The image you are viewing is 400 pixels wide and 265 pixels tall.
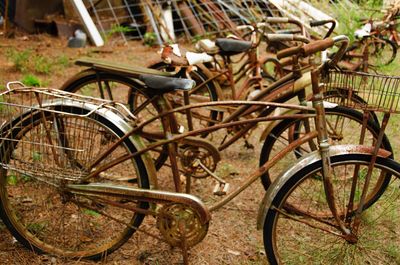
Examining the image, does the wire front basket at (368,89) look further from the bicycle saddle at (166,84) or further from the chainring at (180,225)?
the chainring at (180,225)

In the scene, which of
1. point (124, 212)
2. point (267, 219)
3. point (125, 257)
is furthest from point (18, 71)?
point (267, 219)

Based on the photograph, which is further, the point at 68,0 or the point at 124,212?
the point at 68,0

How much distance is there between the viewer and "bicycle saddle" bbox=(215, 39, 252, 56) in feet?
12.8

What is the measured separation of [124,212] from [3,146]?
1.14 metres

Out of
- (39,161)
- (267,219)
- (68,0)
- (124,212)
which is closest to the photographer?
(267,219)

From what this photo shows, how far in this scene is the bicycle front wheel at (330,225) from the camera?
2.49 meters

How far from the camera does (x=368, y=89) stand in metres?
2.26

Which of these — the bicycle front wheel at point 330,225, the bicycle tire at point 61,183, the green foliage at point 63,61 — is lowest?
the bicycle tire at point 61,183

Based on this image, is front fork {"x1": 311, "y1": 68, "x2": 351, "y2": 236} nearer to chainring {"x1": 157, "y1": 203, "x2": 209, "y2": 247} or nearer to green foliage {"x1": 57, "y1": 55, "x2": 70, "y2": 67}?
chainring {"x1": 157, "y1": 203, "x2": 209, "y2": 247}

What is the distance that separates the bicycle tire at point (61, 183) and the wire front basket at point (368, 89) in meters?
1.28

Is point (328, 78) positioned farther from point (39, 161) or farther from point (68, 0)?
point (68, 0)

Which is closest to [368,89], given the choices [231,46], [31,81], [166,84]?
[166,84]

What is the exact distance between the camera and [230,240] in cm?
325

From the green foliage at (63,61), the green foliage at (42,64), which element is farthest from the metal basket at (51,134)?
the green foliage at (63,61)
